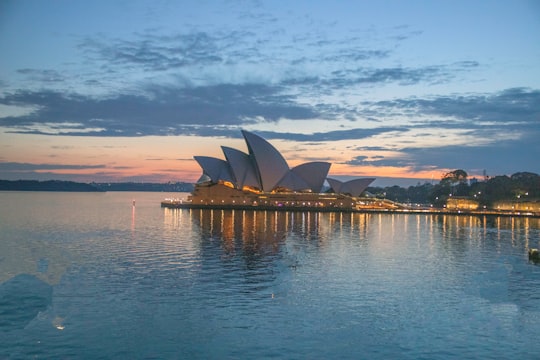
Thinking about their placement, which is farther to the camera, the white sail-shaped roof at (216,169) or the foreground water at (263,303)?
the white sail-shaped roof at (216,169)

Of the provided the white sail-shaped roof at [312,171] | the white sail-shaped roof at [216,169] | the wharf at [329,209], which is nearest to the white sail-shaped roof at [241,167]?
the white sail-shaped roof at [216,169]

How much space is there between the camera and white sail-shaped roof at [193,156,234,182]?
75875 mm

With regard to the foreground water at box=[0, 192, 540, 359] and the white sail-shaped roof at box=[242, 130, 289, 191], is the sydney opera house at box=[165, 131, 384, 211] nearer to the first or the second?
the white sail-shaped roof at box=[242, 130, 289, 191]

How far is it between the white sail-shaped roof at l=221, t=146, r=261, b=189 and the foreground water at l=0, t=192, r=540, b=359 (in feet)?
146

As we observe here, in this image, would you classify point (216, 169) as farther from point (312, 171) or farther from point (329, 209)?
point (329, 209)

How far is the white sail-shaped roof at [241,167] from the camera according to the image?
7294 centimetres

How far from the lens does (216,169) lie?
76500 mm

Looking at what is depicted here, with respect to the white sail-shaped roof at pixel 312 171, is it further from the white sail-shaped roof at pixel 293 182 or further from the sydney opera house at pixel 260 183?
the white sail-shaped roof at pixel 293 182

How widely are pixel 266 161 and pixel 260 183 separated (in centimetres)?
522

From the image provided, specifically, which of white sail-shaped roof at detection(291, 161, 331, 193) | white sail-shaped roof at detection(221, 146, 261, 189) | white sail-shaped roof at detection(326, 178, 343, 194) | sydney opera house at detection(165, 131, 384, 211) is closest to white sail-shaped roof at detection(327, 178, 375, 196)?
white sail-shaped roof at detection(326, 178, 343, 194)

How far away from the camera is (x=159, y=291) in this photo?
1688 cm

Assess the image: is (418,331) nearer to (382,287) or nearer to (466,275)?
(382,287)

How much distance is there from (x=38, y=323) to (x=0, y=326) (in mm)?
840

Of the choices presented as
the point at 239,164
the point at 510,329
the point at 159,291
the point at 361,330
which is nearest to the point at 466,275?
the point at 510,329
